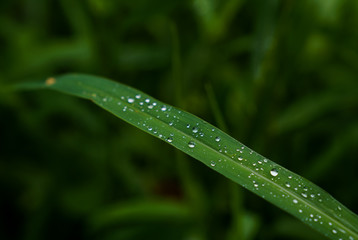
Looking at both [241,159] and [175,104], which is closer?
[241,159]

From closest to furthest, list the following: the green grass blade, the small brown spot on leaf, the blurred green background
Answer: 1. the green grass blade
2. the small brown spot on leaf
3. the blurred green background

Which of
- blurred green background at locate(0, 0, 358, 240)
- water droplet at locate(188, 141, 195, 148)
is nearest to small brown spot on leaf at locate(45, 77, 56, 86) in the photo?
blurred green background at locate(0, 0, 358, 240)

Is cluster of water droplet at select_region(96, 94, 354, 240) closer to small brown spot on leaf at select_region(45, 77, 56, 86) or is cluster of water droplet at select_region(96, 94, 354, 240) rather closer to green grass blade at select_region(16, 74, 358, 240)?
green grass blade at select_region(16, 74, 358, 240)

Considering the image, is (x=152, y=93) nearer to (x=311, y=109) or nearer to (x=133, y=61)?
(x=133, y=61)

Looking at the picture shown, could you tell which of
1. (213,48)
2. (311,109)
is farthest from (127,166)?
(311,109)

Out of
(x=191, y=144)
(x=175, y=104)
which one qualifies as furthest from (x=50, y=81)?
(x=175, y=104)

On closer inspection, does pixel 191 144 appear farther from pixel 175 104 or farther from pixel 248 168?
pixel 175 104
